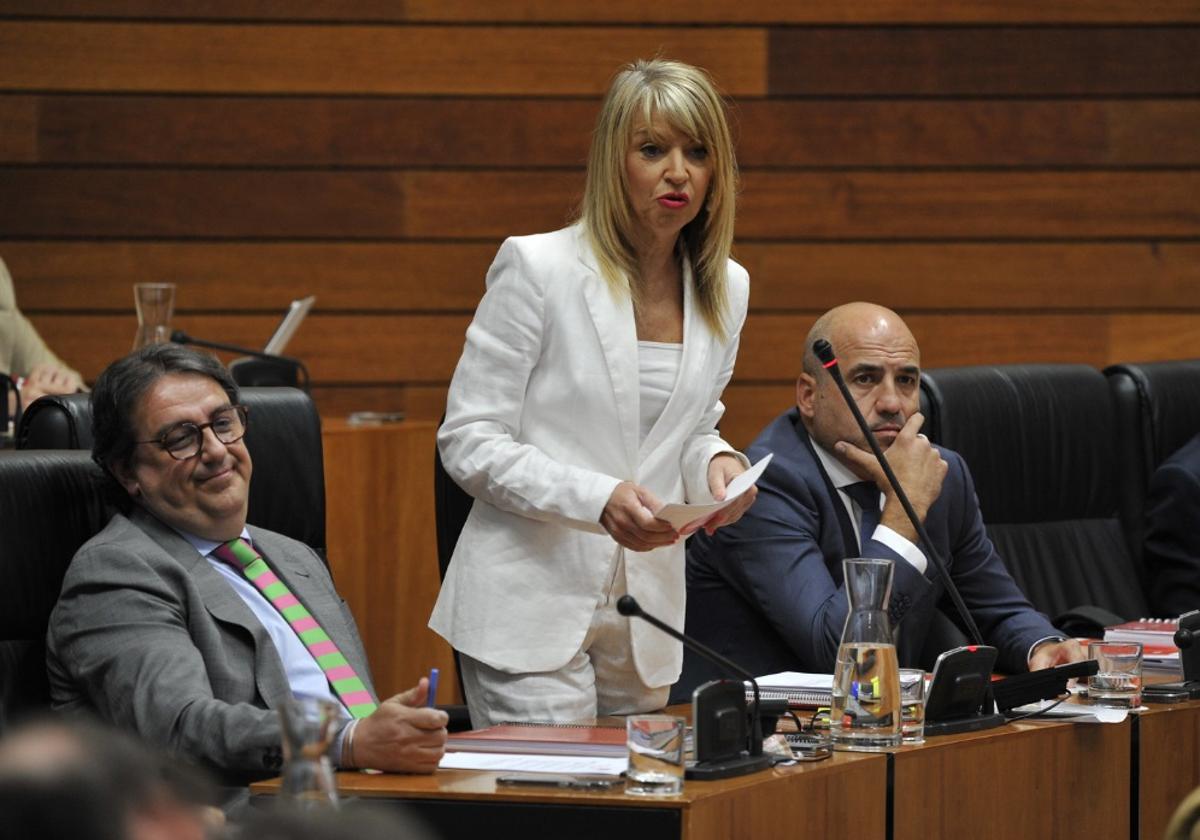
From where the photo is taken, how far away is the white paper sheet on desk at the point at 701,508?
2205 mm

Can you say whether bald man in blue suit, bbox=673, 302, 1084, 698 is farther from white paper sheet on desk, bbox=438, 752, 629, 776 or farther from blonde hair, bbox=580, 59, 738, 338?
white paper sheet on desk, bbox=438, 752, 629, 776

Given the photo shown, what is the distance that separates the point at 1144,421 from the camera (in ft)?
13.0

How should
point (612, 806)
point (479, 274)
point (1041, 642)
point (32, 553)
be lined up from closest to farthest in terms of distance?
point (612, 806) < point (32, 553) < point (1041, 642) < point (479, 274)

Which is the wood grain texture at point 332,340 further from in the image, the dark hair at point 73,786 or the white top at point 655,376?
the dark hair at point 73,786

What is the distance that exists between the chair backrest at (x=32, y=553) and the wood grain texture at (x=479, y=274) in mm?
2756

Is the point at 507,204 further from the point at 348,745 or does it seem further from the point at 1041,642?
the point at 348,745

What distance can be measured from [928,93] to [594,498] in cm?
325

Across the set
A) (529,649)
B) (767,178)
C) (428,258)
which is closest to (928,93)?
(767,178)

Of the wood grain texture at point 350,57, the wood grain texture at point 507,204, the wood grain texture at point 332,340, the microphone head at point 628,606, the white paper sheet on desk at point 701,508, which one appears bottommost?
the microphone head at point 628,606

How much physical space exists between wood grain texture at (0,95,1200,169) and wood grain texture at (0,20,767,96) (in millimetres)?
47

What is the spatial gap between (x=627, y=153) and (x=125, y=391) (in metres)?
0.76

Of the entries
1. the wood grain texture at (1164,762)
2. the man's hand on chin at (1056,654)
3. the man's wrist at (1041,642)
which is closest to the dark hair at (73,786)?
the wood grain texture at (1164,762)

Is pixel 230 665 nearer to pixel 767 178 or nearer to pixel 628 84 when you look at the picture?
pixel 628 84

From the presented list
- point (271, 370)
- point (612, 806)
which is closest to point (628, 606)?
point (612, 806)
